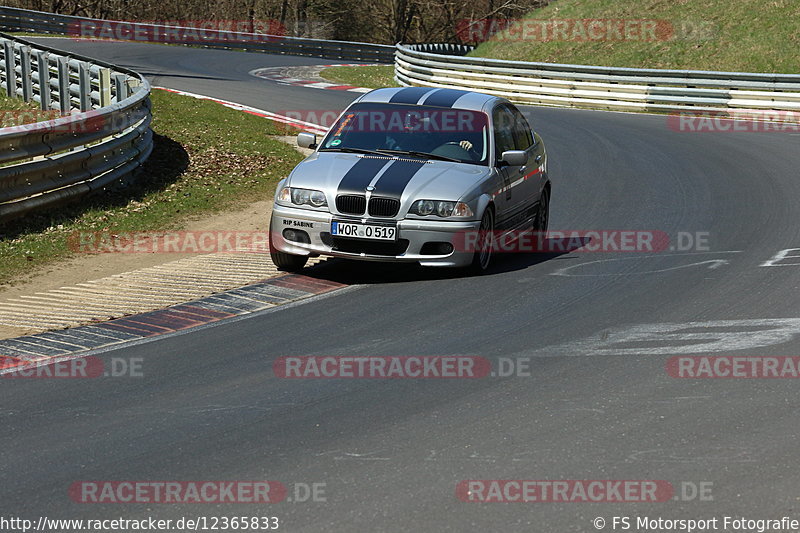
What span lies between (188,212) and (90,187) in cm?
119

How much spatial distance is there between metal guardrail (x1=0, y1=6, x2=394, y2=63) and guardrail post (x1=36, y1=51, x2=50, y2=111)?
23536 millimetres

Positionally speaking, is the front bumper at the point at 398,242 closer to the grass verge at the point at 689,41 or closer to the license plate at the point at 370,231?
the license plate at the point at 370,231

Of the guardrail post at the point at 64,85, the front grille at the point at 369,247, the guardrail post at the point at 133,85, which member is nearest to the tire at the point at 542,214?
the front grille at the point at 369,247

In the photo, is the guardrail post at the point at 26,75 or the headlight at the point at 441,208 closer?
the headlight at the point at 441,208

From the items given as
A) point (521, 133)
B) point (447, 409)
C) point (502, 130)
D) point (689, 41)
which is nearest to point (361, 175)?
point (502, 130)

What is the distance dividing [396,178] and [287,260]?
4.24ft

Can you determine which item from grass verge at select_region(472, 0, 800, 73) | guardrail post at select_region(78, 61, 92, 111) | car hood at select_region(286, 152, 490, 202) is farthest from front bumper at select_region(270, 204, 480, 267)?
grass verge at select_region(472, 0, 800, 73)

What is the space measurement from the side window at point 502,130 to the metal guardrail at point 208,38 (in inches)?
1337

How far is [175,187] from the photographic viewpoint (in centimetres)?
1521

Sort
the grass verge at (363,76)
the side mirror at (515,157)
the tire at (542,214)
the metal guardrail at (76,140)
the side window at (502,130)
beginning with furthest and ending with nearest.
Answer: the grass verge at (363,76), the tire at (542,214), the metal guardrail at (76,140), the side window at (502,130), the side mirror at (515,157)

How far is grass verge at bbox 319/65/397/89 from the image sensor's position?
35.5 m

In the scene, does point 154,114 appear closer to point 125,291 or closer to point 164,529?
point 125,291

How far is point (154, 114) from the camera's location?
21125 millimetres

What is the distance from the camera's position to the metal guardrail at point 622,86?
27.2 m
